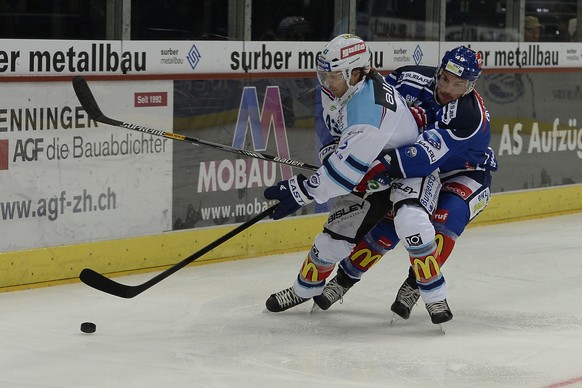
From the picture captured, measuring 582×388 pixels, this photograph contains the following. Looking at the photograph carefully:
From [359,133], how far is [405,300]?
82cm

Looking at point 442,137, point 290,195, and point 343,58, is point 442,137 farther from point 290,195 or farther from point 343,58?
point 290,195

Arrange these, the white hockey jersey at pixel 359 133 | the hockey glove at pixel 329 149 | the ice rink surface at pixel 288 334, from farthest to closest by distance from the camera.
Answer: the hockey glove at pixel 329 149, the white hockey jersey at pixel 359 133, the ice rink surface at pixel 288 334

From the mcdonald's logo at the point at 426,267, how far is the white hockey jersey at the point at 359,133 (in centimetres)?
39

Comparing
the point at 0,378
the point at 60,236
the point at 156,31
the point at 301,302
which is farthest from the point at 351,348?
the point at 156,31

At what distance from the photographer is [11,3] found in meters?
5.56

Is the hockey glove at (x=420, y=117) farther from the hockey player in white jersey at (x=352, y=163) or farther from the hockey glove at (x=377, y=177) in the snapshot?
the hockey glove at (x=377, y=177)

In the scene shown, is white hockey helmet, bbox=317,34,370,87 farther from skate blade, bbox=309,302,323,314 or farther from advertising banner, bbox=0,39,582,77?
advertising banner, bbox=0,39,582,77

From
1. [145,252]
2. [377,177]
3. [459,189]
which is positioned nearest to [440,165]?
[459,189]

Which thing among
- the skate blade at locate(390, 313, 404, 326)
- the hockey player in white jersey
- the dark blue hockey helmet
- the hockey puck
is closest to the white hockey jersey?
the hockey player in white jersey

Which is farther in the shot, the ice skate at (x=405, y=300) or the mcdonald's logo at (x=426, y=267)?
the ice skate at (x=405, y=300)

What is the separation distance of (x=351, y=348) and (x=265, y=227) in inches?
80.0

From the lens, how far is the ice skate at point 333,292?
5.06 meters

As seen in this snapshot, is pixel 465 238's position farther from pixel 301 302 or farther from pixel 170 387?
pixel 170 387

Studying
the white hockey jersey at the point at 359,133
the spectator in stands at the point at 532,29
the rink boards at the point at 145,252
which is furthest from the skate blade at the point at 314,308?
the spectator in stands at the point at 532,29
